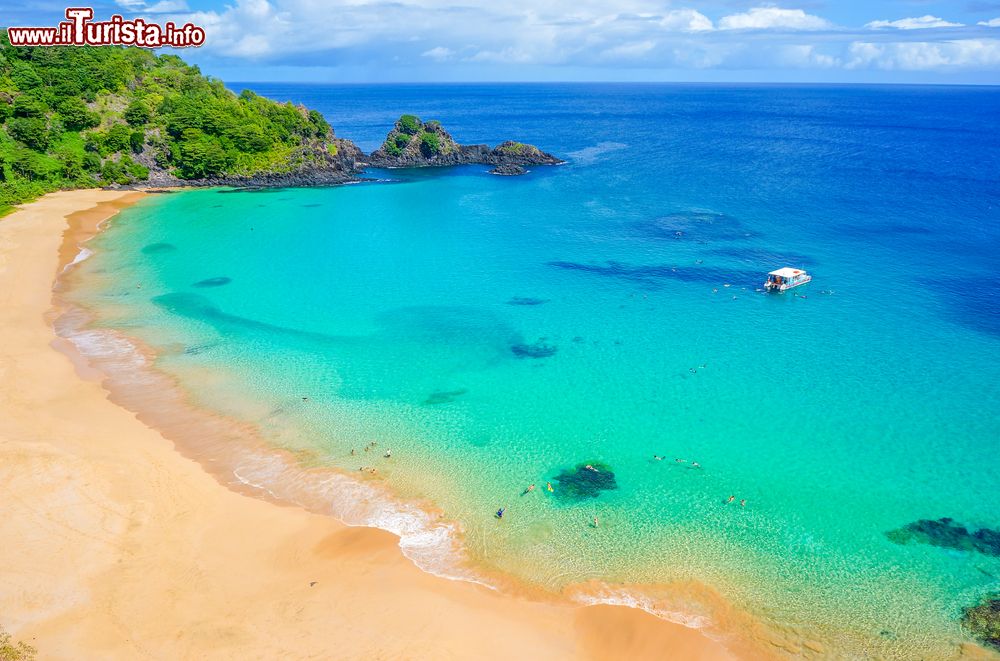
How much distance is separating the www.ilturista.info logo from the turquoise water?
22.8 meters

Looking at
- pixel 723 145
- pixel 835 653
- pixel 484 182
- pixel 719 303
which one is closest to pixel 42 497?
pixel 835 653

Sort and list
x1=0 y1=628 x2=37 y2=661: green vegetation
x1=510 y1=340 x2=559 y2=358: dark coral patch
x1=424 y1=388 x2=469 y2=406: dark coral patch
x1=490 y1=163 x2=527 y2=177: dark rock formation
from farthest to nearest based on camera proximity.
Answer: x1=490 y1=163 x2=527 y2=177: dark rock formation → x1=510 y1=340 x2=559 y2=358: dark coral patch → x1=424 y1=388 x2=469 y2=406: dark coral patch → x1=0 y1=628 x2=37 y2=661: green vegetation

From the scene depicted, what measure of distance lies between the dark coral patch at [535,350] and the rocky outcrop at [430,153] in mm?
85073

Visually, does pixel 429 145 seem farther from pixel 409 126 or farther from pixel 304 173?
pixel 304 173

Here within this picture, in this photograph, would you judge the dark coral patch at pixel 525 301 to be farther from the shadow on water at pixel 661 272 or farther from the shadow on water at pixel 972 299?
the shadow on water at pixel 972 299

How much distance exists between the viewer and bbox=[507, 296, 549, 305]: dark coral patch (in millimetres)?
59375

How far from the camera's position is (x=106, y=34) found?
301 feet

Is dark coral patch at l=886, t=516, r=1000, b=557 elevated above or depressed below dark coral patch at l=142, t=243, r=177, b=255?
below

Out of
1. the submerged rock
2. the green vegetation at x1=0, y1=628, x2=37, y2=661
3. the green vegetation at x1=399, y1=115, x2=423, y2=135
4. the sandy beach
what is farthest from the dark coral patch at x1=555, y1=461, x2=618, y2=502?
the green vegetation at x1=399, y1=115, x2=423, y2=135

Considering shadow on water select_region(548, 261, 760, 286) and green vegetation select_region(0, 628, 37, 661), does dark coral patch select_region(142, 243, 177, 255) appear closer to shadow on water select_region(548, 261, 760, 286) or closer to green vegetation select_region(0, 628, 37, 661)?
shadow on water select_region(548, 261, 760, 286)

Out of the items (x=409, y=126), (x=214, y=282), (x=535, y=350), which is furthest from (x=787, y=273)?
(x=409, y=126)

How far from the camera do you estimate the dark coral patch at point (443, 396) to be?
42.5 metres

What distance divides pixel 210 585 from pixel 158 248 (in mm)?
57908

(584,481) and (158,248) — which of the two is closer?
(584,481)
